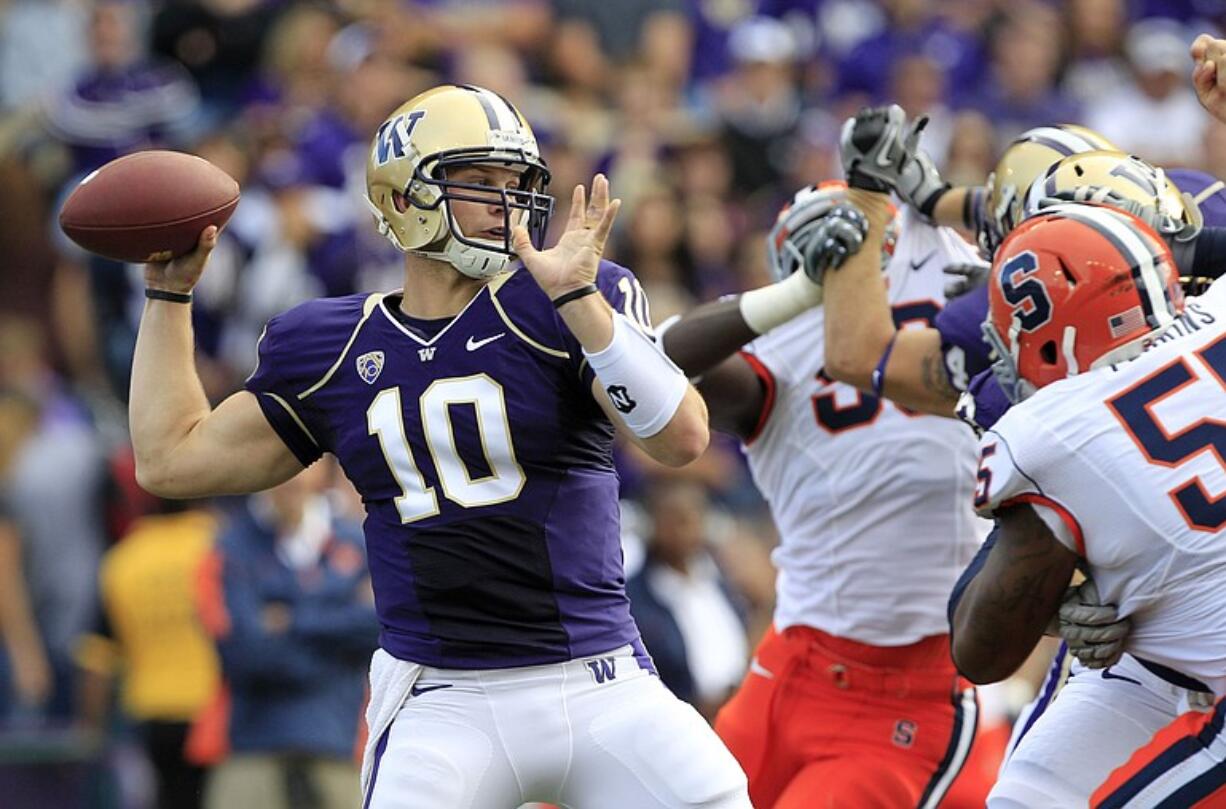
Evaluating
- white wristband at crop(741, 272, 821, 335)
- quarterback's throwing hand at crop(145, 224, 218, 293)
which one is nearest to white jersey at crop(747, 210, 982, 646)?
white wristband at crop(741, 272, 821, 335)

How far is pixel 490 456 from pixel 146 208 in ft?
3.32

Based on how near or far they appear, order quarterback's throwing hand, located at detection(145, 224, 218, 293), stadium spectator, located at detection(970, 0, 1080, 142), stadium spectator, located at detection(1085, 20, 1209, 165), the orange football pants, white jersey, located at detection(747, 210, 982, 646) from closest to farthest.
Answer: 1. quarterback's throwing hand, located at detection(145, 224, 218, 293)
2. the orange football pants
3. white jersey, located at detection(747, 210, 982, 646)
4. stadium spectator, located at detection(1085, 20, 1209, 165)
5. stadium spectator, located at detection(970, 0, 1080, 142)

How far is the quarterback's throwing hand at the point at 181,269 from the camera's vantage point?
4.81 metres

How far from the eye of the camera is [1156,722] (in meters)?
4.45

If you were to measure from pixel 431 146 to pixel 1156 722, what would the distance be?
1993mm

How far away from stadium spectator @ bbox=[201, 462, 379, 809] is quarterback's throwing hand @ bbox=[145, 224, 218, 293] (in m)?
3.41

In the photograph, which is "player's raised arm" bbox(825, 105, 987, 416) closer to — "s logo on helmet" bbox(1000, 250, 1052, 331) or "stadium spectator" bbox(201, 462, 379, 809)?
"s logo on helmet" bbox(1000, 250, 1052, 331)

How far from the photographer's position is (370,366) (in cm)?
454

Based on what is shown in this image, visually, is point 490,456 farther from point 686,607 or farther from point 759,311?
point 686,607

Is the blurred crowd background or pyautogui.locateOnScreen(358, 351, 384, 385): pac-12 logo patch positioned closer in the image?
pyautogui.locateOnScreen(358, 351, 384, 385): pac-12 logo patch

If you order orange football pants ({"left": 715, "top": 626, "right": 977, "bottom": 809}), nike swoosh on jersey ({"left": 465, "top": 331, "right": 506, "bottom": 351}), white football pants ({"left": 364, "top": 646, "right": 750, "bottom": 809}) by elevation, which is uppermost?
nike swoosh on jersey ({"left": 465, "top": 331, "right": 506, "bottom": 351})

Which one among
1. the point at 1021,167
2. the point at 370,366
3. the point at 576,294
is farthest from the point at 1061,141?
the point at 370,366

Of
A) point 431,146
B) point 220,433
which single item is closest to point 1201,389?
point 431,146

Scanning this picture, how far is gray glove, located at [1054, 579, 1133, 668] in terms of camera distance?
4.22 meters
